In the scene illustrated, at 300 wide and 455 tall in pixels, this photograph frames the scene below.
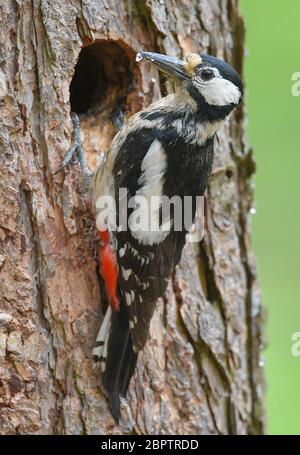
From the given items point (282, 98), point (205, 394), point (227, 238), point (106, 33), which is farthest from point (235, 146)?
point (282, 98)

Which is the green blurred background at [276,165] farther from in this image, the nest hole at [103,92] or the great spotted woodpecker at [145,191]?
the great spotted woodpecker at [145,191]

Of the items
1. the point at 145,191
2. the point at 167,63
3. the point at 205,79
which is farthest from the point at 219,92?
the point at 145,191

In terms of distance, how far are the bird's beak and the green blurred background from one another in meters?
2.10

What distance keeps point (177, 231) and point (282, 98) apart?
2542 millimetres

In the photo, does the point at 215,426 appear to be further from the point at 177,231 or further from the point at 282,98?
the point at 282,98

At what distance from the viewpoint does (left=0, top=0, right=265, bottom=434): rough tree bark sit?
12.5 feet

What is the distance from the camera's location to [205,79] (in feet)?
13.5

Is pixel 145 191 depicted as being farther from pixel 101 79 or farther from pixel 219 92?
pixel 101 79

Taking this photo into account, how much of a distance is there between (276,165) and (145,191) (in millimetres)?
2591

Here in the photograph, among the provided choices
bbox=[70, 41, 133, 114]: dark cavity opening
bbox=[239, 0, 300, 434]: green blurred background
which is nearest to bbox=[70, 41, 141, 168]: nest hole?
bbox=[70, 41, 133, 114]: dark cavity opening

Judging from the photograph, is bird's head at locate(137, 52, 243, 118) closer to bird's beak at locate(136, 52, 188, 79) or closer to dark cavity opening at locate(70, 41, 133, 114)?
bird's beak at locate(136, 52, 188, 79)

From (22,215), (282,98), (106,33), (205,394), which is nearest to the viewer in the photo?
(22,215)
